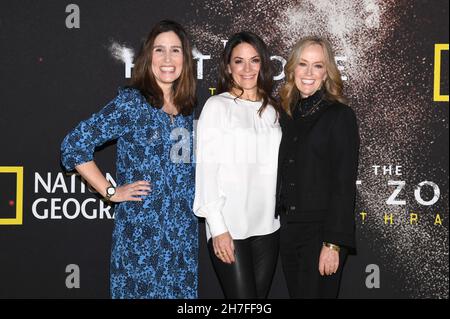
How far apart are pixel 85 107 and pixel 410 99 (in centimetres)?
190

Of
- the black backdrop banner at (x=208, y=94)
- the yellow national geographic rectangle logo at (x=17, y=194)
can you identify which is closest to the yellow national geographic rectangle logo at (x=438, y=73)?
the black backdrop banner at (x=208, y=94)

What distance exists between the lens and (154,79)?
2.49 meters

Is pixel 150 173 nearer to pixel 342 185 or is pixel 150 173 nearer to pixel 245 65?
pixel 245 65

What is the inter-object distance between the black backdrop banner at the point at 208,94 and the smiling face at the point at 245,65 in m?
0.72

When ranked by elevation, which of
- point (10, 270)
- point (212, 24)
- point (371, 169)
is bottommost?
point (10, 270)

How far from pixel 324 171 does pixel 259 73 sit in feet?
1.83

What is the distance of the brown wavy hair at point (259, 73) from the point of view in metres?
2.46

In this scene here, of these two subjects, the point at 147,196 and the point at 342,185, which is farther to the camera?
the point at 147,196

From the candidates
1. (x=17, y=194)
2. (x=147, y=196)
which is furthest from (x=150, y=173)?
(x=17, y=194)

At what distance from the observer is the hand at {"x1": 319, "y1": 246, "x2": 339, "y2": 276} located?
225cm

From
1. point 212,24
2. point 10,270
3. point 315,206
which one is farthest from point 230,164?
point 10,270
